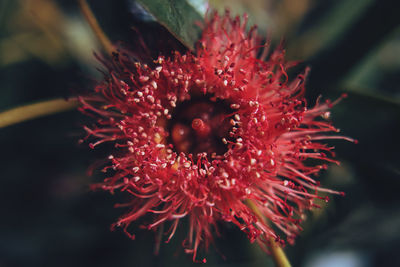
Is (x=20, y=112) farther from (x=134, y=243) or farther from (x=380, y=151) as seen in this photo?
(x=380, y=151)

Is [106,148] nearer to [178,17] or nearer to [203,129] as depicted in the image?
[203,129]

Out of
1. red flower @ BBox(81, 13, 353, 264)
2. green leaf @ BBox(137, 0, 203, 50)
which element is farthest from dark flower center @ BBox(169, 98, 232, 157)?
green leaf @ BBox(137, 0, 203, 50)

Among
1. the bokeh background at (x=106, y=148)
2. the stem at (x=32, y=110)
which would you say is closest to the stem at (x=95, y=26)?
the bokeh background at (x=106, y=148)

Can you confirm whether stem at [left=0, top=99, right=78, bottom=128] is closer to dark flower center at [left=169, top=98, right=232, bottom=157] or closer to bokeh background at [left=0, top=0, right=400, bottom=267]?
bokeh background at [left=0, top=0, right=400, bottom=267]

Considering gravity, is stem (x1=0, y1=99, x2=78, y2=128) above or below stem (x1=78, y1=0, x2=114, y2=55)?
below

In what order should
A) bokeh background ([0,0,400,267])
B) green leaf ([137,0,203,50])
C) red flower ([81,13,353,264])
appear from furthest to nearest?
bokeh background ([0,0,400,267])
red flower ([81,13,353,264])
green leaf ([137,0,203,50])

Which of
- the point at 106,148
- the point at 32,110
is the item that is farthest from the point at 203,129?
the point at 32,110

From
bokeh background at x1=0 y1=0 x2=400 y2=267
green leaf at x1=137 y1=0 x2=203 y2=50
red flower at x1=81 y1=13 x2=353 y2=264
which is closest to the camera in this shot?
green leaf at x1=137 y1=0 x2=203 y2=50
